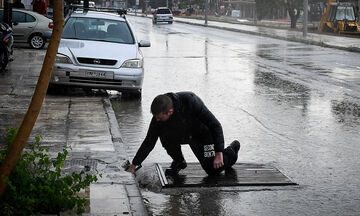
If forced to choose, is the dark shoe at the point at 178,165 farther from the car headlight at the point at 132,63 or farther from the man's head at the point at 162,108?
the car headlight at the point at 132,63

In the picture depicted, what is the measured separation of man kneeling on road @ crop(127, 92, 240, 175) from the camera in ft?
22.5

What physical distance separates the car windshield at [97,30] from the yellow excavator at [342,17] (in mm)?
36225

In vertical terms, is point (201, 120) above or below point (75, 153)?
above

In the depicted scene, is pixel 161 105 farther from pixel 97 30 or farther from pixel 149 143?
pixel 97 30

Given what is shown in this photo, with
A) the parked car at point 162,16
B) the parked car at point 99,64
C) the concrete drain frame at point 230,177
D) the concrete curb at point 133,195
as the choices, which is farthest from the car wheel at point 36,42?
the parked car at point 162,16

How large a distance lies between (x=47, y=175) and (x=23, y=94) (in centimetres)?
777

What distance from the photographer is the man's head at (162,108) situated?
634 centimetres

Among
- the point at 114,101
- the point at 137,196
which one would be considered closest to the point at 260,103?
the point at 114,101

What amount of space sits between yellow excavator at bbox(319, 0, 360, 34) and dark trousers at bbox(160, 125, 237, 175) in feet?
142

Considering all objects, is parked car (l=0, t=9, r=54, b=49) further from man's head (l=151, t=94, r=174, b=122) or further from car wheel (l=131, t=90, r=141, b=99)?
man's head (l=151, t=94, r=174, b=122)

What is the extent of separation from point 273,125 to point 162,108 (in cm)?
498

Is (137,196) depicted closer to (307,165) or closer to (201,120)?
(201,120)

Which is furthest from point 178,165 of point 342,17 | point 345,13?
point 342,17

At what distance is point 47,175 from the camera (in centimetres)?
592
